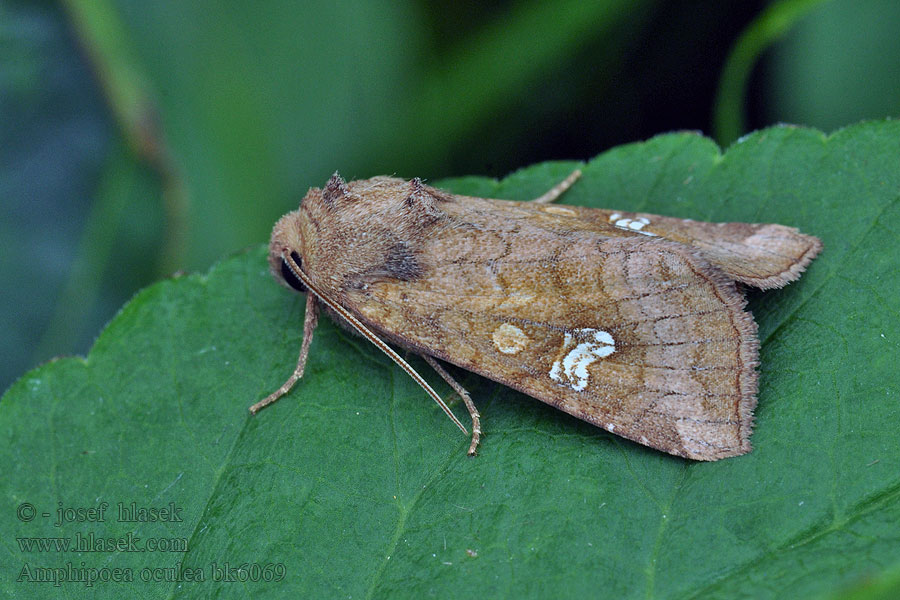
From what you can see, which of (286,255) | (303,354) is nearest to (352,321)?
(303,354)

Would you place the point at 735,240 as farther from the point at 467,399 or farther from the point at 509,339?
the point at 467,399

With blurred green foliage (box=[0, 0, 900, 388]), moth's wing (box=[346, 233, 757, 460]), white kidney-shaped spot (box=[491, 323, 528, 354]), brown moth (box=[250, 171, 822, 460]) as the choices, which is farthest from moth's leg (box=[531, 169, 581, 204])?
blurred green foliage (box=[0, 0, 900, 388])

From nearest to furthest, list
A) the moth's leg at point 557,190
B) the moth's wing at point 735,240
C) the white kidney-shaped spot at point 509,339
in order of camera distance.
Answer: the moth's wing at point 735,240
the white kidney-shaped spot at point 509,339
the moth's leg at point 557,190

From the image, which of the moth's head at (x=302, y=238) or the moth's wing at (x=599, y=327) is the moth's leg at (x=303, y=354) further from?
the moth's wing at (x=599, y=327)

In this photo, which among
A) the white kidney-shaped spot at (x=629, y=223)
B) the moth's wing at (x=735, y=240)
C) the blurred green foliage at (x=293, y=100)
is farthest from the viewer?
the blurred green foliage at (x=293, y=100)

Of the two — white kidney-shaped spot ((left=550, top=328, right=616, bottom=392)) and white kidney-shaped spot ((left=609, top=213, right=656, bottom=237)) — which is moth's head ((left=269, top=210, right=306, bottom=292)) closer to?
white kidney-shaped spot ((left=550, top=328, right=616, bottom=392))

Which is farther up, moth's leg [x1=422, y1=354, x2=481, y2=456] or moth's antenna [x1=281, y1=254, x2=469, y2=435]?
moth's antenna [x1=281, y1=254, x2=469, y2=435]

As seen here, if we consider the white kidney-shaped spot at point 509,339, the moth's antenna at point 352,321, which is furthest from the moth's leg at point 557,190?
the moth's antenna at point 352,321
